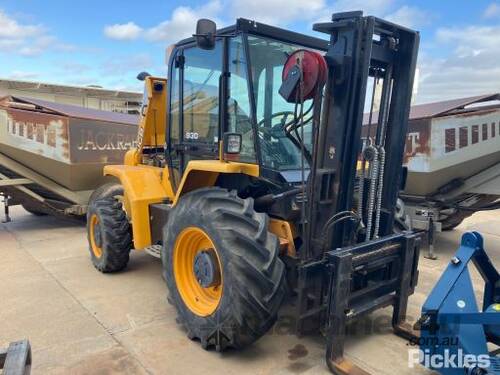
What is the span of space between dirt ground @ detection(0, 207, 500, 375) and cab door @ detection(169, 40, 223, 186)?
4.17 feet

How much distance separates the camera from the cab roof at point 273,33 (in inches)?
120

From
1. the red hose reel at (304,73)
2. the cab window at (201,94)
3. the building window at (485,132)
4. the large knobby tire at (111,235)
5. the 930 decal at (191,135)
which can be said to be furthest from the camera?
the building window at (485,132)

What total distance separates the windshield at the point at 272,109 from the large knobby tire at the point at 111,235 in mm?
2095

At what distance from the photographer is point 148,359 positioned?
297cm

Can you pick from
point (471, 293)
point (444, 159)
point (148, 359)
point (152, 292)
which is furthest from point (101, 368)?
point (444, 159)

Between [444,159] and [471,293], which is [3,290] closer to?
[471,293]

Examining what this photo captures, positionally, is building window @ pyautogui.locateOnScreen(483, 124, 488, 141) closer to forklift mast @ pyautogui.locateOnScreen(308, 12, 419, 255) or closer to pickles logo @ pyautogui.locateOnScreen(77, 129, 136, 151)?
forklift mast @ pyautogui.locateOnScreen(308, 12, 419, 255)

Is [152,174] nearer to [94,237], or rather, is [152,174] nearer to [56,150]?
[94,237]

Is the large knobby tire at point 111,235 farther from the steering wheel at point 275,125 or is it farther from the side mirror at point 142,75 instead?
the steering wheel at point 275,125

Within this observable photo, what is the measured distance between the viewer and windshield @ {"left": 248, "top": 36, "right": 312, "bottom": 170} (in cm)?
314

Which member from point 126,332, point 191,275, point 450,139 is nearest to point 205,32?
point 191,275

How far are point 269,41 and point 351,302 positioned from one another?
1.96 metres

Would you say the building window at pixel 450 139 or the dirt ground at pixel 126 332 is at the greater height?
the building window at pixel 450 139

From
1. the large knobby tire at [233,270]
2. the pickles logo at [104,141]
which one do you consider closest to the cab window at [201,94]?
the large knobby tire at [233,270]
